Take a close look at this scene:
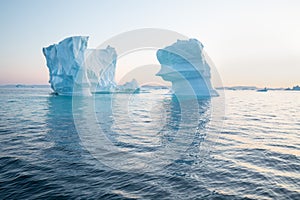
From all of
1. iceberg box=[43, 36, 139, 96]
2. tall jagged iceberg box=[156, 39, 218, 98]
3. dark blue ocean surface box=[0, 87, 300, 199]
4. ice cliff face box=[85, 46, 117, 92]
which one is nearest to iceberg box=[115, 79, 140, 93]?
ice cliff face box=[85, 46, 117, 92]

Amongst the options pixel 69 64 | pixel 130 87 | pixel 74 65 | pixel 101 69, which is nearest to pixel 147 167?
pixel 74 65

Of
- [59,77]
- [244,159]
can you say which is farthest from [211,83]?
[244,159]

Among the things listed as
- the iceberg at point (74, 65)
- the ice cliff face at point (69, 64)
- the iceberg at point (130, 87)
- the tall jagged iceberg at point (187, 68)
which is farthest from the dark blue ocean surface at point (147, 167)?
the iceberg at point (130, 87)

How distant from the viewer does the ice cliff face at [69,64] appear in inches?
1864

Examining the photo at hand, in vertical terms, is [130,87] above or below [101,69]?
below

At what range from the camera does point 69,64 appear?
1882 inches

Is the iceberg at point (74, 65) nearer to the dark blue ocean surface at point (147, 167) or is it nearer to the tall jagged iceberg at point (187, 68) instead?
the tall jagged iceberg at point (187, 68)

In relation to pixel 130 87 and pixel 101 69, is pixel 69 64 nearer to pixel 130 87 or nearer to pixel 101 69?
pixel 101 69

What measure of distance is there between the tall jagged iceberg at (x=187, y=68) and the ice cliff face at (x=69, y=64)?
21.7 meters

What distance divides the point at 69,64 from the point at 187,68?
97.1ft

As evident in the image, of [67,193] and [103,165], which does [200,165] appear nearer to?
[103,165]

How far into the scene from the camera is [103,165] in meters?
7.74

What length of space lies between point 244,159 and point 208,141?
338 cm

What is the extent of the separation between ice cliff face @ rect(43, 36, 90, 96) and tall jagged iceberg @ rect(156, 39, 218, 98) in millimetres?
21673
